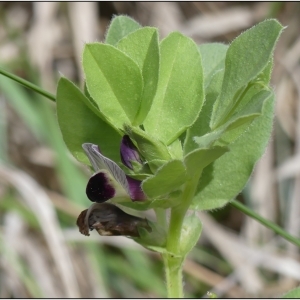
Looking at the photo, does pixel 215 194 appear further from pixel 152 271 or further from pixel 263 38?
pixel 152 271

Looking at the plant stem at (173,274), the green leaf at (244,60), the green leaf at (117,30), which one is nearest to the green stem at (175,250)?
the plant stem at (173,274)

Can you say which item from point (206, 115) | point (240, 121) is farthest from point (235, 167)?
point (240, 121)

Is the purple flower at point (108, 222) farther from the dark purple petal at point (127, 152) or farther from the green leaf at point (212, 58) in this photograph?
the green leaf at point (212, 58)

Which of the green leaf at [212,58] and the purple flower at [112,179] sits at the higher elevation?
the green leaf at [212,58]

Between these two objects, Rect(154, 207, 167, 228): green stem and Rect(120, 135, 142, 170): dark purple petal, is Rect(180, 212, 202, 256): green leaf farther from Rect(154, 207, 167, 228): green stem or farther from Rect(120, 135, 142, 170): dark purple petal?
Rect(120, 135, 142, 170): dark purple petal

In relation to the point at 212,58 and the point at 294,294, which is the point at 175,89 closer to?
the point at 212,58

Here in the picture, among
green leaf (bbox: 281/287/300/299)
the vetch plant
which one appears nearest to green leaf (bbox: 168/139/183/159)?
the vetch plant

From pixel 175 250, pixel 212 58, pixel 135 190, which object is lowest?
pixel 175 250

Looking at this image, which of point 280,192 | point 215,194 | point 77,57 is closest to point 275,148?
point 280,192
